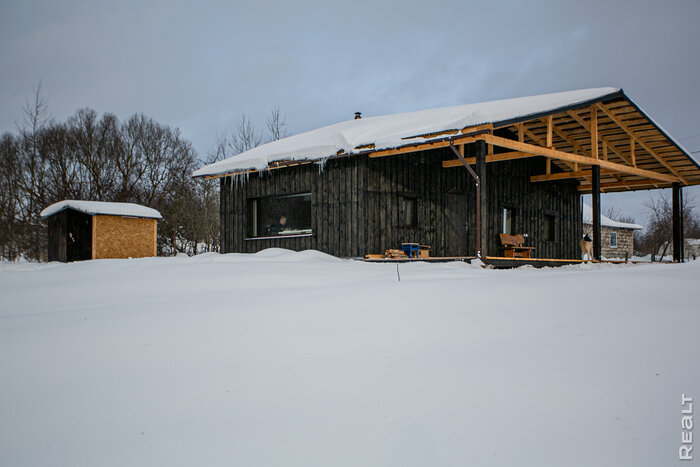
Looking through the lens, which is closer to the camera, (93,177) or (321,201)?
(321,201)

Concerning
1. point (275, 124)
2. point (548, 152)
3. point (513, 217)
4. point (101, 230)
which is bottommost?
point (101, 230)

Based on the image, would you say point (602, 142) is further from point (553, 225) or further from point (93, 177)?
point (93, 177)

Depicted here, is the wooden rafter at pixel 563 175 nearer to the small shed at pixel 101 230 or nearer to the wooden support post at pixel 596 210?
the wooden support post at pixel 596 210

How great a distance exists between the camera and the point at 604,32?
91938 mm

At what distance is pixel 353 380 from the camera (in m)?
2.66

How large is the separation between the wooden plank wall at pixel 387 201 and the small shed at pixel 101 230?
9.78 feet

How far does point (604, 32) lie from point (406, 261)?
338ft

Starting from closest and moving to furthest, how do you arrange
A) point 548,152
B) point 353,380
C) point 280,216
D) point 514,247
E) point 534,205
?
point 353,380, point 548,152, point 280,216, point 514,247, point 534,205

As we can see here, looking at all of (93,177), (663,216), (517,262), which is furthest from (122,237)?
(663,216)

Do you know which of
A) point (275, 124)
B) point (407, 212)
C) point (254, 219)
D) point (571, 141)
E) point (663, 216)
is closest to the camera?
point (407, 212)

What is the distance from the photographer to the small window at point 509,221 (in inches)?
559

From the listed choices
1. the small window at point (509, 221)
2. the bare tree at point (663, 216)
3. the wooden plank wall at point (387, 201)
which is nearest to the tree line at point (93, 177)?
the wooden plank wall at point (387, 201)

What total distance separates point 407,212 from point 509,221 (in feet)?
14.5

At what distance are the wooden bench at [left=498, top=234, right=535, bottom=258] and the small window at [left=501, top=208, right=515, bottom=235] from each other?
13.2 inches
